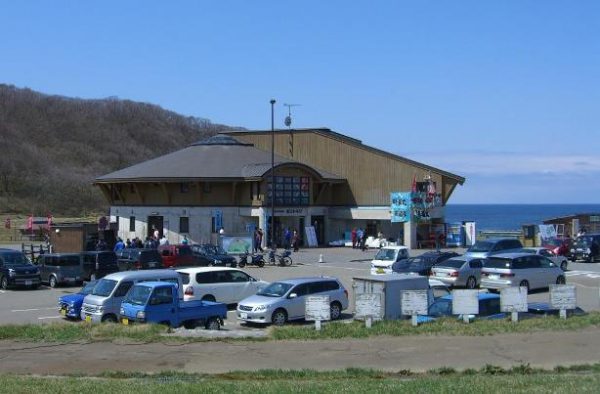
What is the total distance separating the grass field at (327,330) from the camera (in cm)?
1748

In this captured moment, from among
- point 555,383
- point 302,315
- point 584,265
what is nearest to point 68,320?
point 302,315

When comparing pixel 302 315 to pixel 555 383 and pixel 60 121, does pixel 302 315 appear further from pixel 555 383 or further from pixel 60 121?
pixel 60 121

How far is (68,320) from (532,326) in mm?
13742

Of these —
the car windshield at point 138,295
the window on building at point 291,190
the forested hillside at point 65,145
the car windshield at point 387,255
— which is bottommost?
the car windshield at point 138,295

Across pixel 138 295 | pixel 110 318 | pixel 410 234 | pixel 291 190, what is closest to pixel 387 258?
pixel 110 318

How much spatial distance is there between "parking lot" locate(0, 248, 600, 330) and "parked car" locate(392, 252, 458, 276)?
2265 mm

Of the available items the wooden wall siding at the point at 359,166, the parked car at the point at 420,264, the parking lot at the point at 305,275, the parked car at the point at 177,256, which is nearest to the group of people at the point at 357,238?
the parking lot at the point at 305,275

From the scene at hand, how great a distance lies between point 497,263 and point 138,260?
16712mm

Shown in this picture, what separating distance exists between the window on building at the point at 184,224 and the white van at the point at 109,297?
3684 cm

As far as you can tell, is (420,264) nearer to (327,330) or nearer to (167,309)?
(167,309)

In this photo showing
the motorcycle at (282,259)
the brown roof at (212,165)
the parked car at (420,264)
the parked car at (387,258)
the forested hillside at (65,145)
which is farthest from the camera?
the forested hillside at (65,145)

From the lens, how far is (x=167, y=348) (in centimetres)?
1638

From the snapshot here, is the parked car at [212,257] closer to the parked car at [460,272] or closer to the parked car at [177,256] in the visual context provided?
the parked car at [177,256]

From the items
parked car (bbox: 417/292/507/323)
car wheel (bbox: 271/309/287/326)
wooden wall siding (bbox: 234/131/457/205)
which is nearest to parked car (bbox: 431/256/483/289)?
car wheel (bbox: 271/309/287/326)
